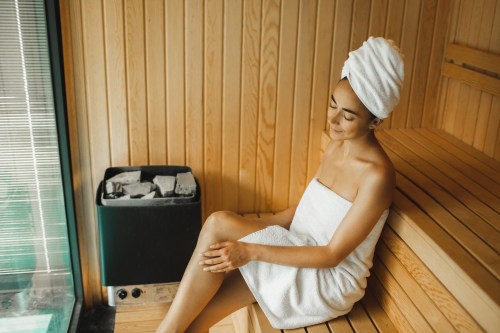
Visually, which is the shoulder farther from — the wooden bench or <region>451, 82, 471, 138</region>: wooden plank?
<region>451, 82, 471, 138</region>: wooden plank

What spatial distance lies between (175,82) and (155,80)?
0.09 m

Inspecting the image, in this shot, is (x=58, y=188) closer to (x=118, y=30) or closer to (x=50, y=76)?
(x=50, y=76)

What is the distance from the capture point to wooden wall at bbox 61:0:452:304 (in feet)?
8.38

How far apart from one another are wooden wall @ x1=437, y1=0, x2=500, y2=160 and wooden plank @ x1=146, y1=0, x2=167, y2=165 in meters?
1.47

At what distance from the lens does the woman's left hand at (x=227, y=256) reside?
6.44 feet

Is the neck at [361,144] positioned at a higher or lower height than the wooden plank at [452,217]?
higher

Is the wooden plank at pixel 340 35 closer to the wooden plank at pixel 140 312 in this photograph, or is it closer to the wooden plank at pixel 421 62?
the wooden plank at pixel 421 62

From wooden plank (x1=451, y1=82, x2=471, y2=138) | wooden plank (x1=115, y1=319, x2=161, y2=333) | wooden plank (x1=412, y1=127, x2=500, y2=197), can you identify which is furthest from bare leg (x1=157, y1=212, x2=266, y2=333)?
wooden plank (x1=451, y1=82, x2=471, y2=138)

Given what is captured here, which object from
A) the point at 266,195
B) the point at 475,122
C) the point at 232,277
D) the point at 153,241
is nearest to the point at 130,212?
the point at 153,241

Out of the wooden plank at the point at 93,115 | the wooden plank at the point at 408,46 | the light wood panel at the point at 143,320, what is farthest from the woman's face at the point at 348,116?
the light wood panel at the point at 143,320

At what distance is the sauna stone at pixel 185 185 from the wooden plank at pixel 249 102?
33 cm

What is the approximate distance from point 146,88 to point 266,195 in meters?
0.84

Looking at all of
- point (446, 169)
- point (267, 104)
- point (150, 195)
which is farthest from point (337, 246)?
point (267, 104)

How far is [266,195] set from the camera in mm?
2934
